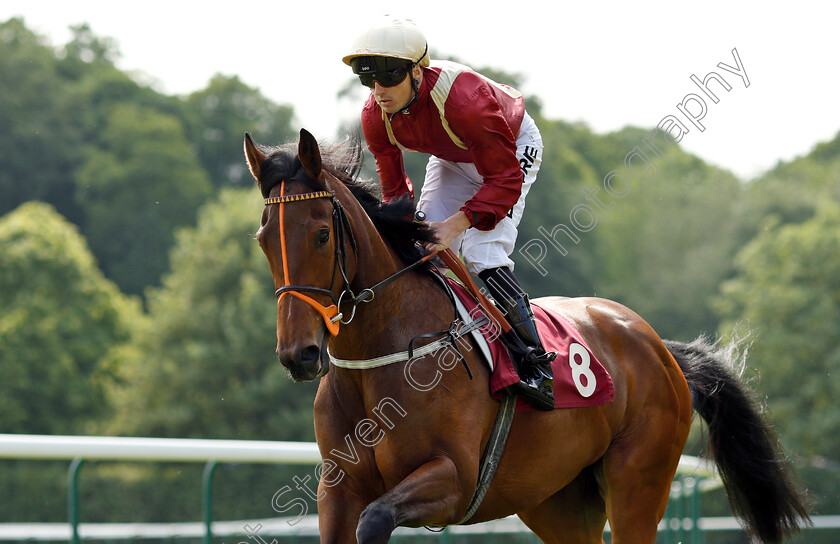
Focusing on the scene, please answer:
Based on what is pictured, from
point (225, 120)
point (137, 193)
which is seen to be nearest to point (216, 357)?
point (137, 193)

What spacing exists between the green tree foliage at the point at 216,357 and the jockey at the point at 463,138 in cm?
2376

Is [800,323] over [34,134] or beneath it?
beneath

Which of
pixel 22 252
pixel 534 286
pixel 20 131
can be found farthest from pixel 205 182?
pixel 534 286

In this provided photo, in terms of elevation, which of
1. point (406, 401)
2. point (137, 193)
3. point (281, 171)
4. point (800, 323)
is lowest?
point (800, 323)

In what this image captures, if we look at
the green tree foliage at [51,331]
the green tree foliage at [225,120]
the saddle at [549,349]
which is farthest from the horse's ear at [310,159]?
the green tree foliage at [225,120]

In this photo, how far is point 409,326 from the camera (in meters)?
3.90

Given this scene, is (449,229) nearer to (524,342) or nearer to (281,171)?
(524,342)

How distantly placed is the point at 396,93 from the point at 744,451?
2931mm

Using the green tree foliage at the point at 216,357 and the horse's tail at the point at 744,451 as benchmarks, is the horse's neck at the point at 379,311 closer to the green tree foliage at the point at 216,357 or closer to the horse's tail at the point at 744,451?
the horse's tail at the point at 744,451

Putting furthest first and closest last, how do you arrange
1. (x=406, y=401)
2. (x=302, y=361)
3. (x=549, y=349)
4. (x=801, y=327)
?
(x=801, y=327)
(x=549, y=349)
(x=406, y=401)
(x=302, y=361)

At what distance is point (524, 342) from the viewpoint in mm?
4199

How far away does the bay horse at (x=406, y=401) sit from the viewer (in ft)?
11.4

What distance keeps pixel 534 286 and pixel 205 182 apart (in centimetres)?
2619

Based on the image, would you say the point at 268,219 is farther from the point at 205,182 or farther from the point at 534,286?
the point at 205,182
